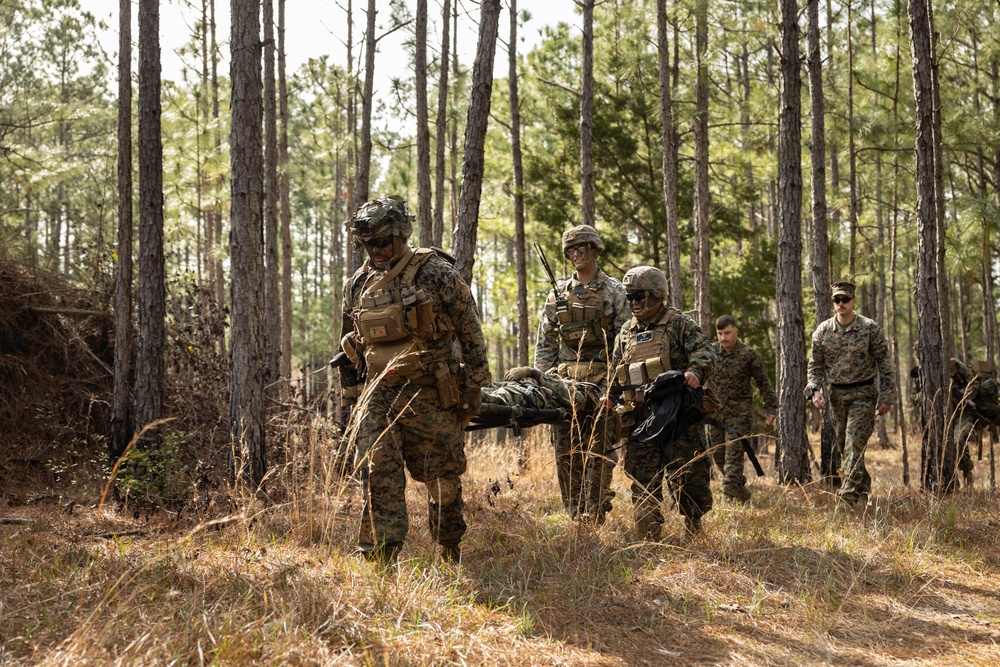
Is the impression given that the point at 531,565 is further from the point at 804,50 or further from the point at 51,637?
the point at 804,50

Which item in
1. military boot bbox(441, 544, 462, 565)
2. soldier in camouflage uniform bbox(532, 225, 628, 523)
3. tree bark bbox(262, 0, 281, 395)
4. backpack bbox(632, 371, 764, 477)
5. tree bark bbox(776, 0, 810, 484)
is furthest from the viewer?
tree bark bbox(262, 0, 281, 395)

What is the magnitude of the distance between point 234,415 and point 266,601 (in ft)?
9.54

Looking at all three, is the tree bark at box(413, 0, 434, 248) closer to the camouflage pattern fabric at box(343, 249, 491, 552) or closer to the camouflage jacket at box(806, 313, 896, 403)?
the camouflage jacket at box(806, 313, 896, 403)

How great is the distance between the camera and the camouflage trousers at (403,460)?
4590mm

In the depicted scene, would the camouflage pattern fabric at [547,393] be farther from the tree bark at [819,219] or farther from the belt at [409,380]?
the tree bark at [819,219]

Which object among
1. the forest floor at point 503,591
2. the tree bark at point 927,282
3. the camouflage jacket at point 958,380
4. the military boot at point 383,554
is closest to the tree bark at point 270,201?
the forest floor at point 503,591

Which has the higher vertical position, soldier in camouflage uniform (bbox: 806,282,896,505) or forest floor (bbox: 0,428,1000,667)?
soldier in camouflage uniform (bbox: 806,282,896,505)

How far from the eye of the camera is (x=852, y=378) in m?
7.76

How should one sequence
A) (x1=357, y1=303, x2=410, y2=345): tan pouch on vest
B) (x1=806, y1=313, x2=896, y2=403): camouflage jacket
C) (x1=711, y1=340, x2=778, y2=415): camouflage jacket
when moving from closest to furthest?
1. (x1=357, y1=303, x2=410, y2=345): tan pouch on vest
2. (x1=806, y1=313, x2=896, y2=403): camouflage jacket
3. (x1=711, y1=340, x2=778, y2=415): camouflage jacket

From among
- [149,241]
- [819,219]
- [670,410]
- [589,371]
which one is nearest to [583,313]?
[589,371]

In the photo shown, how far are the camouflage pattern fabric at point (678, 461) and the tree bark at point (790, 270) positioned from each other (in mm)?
2955

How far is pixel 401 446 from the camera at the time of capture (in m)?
4.76

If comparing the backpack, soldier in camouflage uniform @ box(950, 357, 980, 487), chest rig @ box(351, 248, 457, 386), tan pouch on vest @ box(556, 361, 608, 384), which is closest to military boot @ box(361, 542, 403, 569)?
chest rig @ box(351, 248, 457, 386)

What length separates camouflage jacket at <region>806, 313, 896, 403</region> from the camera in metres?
7.68
